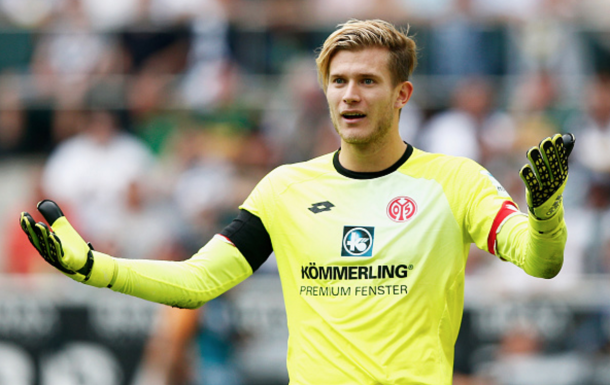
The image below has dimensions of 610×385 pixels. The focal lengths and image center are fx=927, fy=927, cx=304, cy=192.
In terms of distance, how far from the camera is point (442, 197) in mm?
4406

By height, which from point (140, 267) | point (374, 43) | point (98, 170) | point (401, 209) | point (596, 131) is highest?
point (374, 43)

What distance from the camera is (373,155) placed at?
4.58m

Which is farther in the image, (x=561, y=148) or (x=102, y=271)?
(x=102, y=271)

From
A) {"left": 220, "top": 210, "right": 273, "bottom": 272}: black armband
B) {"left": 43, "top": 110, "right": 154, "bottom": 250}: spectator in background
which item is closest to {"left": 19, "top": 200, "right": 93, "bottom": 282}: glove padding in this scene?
{"left": 220, "top": 210, "right": 273, "bottom": 272}: black armband

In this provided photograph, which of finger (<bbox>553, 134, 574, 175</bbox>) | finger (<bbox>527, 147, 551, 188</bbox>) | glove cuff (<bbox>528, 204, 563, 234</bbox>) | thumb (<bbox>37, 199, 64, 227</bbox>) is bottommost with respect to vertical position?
thumb (<bbox>37, 199, 64, 227</bbox>)

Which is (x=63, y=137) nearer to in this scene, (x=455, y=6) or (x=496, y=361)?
(x=455, y=6)

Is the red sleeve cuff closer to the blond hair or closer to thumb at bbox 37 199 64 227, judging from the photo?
the blond hair

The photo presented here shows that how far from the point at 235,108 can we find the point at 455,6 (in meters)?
3.13

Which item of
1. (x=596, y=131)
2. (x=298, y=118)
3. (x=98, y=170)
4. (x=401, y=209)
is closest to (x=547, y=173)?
(x=401, y=209)

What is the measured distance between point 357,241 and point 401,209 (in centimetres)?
26

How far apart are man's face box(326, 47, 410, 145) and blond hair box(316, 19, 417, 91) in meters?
0.03

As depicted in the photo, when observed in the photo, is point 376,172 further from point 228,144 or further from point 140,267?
point 228,144

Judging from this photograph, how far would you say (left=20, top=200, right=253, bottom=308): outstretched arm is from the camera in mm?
4000

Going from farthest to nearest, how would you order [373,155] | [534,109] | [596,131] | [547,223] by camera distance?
[534,109] < [596,131] < [373,155] < [547,223]
